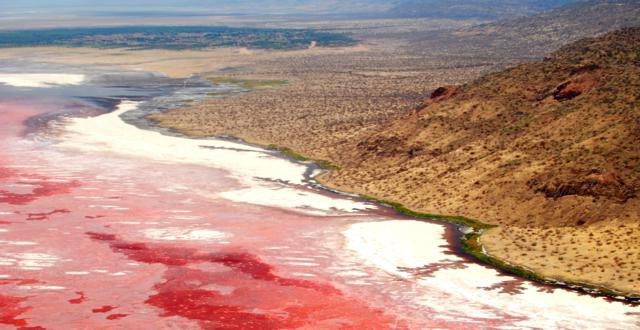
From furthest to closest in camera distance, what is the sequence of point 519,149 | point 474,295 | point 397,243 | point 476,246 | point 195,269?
point 519,149 → point 397,243 → point 476,246 → point 195,269 → point 474,295

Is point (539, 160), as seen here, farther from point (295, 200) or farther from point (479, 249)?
point (295, 200)

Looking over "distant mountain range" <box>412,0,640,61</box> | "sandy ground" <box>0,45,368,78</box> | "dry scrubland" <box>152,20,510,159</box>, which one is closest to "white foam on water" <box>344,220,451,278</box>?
"dry scrubland" <box>152,20,510,159</box>

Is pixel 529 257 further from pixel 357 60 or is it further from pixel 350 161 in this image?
pixel 357 60

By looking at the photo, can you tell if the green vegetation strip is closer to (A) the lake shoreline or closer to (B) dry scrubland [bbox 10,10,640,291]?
(A) the lake shoreline

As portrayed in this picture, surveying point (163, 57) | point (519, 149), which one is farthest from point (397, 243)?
point (163, 57)

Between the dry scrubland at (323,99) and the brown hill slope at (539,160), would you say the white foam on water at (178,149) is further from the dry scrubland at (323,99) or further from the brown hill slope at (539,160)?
the brown hill slope at (539,160)

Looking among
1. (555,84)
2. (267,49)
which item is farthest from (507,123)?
(267,49)
